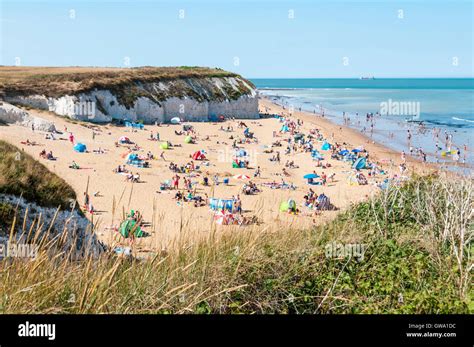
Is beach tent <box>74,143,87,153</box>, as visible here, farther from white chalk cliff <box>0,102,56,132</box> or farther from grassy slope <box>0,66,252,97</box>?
grassy slope <box>0,66,252,97</box>

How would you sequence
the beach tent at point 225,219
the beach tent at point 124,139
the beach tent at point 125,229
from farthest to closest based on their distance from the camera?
the beach tent at point 124,139 < the beach tent at point 225,219 < the beach tent at point 125,229

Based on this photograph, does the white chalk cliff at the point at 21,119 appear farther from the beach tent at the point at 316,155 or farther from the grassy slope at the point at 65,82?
the beach tent at the point at 316,155

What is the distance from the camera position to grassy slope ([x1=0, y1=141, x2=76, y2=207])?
9.34 meters

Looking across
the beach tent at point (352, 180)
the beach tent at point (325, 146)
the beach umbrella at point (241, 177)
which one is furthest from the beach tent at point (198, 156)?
the beach tent at point (325, 146)

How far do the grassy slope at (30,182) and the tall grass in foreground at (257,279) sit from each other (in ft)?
15.5

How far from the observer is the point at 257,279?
471cm

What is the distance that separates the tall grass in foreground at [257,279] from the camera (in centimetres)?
400

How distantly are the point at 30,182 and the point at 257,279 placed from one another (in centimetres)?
675

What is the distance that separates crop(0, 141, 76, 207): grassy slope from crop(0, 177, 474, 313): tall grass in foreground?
4713mm

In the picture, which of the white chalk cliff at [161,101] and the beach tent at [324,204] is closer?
the beach tent at [324,204]

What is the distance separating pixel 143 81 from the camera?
54.8 m
